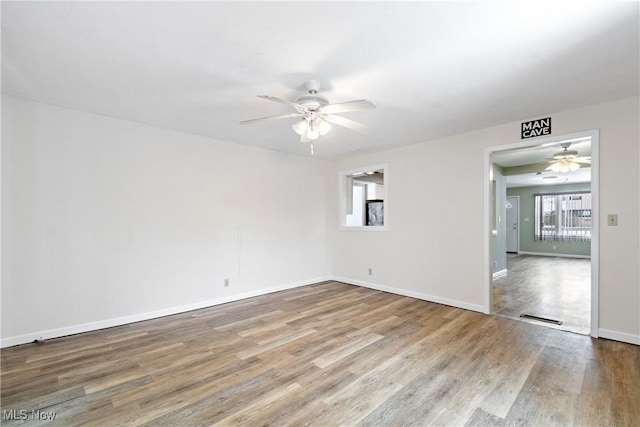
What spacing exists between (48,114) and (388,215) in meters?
4.64

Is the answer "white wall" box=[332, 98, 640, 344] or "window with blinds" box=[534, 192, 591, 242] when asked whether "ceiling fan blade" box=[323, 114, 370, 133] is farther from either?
"window with blinds" box=[534, 192, 591, 242]

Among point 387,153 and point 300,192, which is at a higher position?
point 387,153

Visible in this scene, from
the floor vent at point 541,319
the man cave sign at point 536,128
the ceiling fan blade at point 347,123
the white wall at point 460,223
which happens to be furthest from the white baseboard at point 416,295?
the ceiling fan blade at point 347,123

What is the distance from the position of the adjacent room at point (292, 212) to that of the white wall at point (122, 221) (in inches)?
0.8

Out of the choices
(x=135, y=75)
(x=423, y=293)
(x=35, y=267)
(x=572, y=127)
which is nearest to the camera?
(x=135, y=75)

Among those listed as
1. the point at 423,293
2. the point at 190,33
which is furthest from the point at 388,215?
the point at 190,33

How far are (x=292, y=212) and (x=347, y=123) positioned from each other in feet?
7.49

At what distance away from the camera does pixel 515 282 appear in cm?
562

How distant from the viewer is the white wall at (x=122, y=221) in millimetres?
→ 2885

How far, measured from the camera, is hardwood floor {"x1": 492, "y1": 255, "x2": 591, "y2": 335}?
3.64 metres

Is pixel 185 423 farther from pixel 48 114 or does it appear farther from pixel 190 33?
pixel 48 114

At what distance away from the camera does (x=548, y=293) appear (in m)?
4.76

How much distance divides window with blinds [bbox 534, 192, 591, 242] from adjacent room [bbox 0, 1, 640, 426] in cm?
552

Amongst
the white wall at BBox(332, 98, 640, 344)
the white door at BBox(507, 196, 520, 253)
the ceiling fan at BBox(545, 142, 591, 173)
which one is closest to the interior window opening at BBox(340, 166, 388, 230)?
the white wall at BBox(332, 98, 640, 344)
